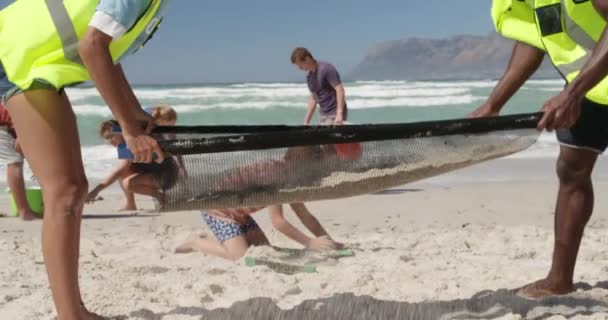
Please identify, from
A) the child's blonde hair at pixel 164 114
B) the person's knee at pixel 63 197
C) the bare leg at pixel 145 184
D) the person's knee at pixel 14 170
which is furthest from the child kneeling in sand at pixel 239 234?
the person's knee at pixel 14 170

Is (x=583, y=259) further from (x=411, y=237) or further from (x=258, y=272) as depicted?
(x=258, y=272)

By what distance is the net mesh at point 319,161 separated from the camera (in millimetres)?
2832

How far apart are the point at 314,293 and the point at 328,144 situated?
105 centimetres

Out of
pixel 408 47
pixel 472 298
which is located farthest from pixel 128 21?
pixel 408 47

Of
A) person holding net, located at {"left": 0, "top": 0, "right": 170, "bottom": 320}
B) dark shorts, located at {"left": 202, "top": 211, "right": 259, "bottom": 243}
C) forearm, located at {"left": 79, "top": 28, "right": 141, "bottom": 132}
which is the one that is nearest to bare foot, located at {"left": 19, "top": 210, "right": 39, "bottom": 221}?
dark shorts, located at {"left": 202, "top": 211, "right": 259, "bottom": 243}

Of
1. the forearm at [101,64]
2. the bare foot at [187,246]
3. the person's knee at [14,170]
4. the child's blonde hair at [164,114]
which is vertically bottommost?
the person's knee at [14,170]

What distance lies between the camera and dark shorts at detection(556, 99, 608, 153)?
10.8 feet

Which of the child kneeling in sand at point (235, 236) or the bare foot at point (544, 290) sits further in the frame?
the child kneeling in sand at point (235, 236)

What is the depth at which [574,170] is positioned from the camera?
3400 millimetres

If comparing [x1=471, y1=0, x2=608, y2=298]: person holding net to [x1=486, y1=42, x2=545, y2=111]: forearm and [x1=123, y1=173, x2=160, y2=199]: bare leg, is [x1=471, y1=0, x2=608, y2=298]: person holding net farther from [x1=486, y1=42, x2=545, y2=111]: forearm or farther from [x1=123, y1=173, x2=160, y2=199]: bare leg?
[x1=123, y1=173, x2=160, y2=199]: bare leg

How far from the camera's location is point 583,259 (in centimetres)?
444

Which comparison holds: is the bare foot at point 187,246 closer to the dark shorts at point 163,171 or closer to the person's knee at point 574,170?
the dark shorts at point 163,171

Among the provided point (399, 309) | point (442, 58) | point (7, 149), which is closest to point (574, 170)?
point (399, 309)

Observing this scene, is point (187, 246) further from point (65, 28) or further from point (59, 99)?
point (65, 28)
